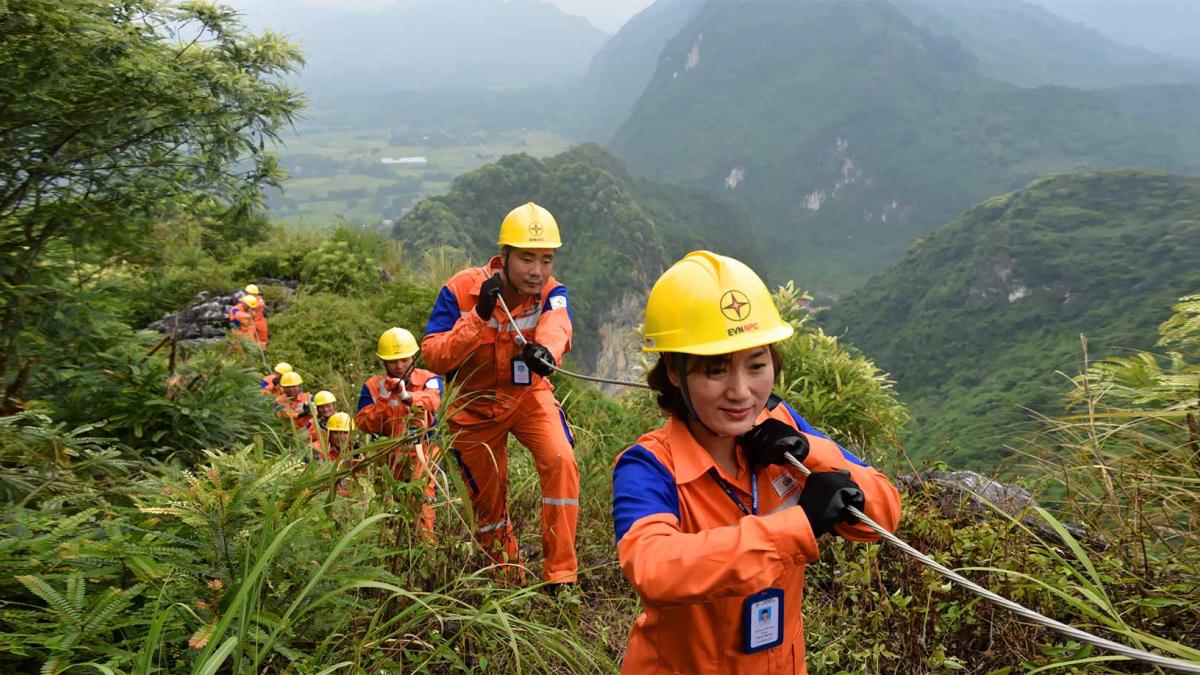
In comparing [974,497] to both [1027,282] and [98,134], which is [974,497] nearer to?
[98,134]

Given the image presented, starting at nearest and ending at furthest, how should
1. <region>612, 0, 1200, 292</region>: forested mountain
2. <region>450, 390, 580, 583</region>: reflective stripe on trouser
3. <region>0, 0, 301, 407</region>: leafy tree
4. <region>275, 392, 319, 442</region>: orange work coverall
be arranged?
<region>0, 0, 301, 407</region>: leafy tree → <region>450, 390, 580, 583</region>: reflective stripe on trouser → <region>275, 392, 319, 442</region>: orange work coverall → <region>612, 0, 1200, 292</region>: forested mountain

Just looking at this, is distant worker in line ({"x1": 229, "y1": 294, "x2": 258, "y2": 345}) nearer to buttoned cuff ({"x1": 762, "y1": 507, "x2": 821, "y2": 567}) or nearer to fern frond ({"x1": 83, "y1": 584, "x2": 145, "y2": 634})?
fern frond ({"x1": 83, "y1": 584, "x2": 145, "y2": 634})

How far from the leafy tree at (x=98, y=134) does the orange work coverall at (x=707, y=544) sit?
2.73 meters

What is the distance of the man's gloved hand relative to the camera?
1.50 meters

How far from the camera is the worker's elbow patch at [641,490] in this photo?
1658 mm

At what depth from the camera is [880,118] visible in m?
165

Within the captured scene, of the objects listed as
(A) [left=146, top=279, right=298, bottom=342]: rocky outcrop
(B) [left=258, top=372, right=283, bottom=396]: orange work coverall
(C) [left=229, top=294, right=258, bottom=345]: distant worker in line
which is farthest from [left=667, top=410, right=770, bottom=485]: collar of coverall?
(A) [left=146, top=279, right=298, bottom=342]: rocky outcrop

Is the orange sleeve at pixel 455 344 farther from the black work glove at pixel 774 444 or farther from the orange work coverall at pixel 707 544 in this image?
the black work glove at pixel 774 444

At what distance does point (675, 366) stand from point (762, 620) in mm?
722

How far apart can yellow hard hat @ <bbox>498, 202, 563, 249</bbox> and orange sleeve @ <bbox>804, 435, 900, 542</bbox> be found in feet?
7.87

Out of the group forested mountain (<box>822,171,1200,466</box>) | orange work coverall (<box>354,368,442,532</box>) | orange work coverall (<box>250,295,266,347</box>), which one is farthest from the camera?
forested mountain (<box>822,171,1200,466</box>)

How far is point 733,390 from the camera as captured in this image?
1693mm

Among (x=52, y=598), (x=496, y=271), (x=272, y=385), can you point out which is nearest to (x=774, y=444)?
(x=52, y=598)

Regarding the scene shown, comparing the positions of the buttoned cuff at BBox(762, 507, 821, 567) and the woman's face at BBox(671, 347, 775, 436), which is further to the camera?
the woman's face at BBox(671, 347, 775, 436)
